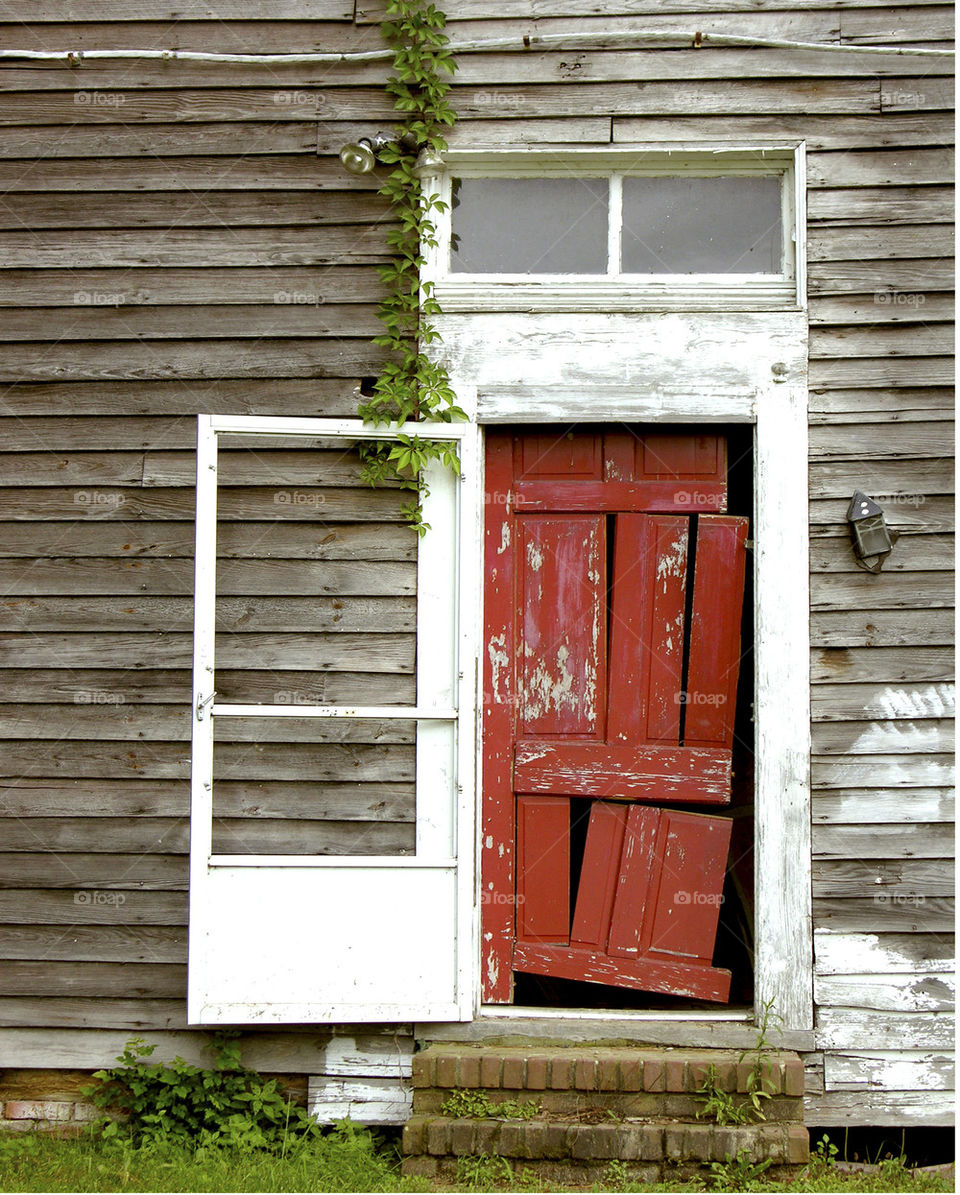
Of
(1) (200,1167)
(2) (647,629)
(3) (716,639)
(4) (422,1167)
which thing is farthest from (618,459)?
(1) (200,1167)

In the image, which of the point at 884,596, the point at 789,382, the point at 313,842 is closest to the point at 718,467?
the point at 789,382

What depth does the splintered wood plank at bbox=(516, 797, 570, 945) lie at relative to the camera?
3.90m

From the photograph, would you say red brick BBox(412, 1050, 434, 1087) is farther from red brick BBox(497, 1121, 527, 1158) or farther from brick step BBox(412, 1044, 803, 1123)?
red brick BBox(497, 1121, 527, 1158)

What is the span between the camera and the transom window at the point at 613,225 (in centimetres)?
390

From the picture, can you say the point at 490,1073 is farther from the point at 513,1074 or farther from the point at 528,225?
the point at 528,225

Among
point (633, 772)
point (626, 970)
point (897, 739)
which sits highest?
point (897, 739)

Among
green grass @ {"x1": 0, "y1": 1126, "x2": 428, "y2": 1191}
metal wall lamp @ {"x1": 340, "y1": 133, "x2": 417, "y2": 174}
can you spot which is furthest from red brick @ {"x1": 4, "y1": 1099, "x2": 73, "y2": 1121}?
metal wall lamp @ {"x1": 340, "y1": 133, "x2": 417, "y2": 174}

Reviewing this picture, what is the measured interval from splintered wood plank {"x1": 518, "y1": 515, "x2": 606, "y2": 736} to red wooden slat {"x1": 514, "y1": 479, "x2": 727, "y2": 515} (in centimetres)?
6

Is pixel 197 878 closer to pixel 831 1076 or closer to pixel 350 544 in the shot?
pixel 350 544

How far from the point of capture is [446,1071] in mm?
Answer: 3354

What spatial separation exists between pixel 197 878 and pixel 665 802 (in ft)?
5.97

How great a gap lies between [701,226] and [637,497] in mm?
1112

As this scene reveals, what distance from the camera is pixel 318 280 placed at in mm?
3877

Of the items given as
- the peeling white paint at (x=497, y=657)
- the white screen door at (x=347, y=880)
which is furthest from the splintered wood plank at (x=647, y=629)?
the white screen door at (x=347, y=880)
